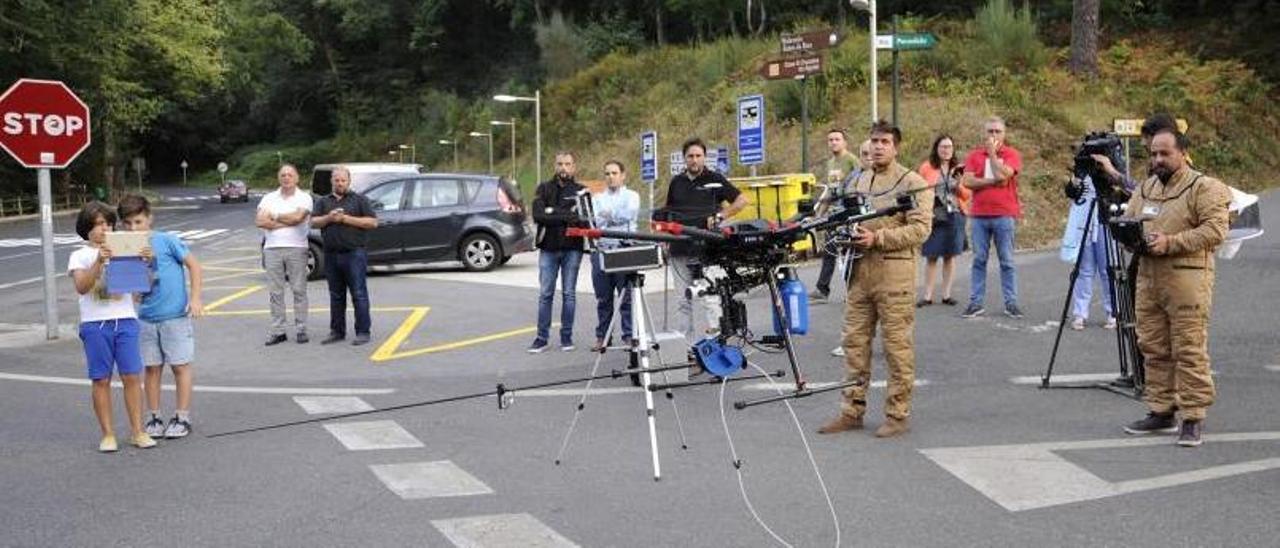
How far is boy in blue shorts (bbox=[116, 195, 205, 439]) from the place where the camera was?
22.9ft

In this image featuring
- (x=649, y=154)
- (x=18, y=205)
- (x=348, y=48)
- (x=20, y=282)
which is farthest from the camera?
(x=348, y=48)

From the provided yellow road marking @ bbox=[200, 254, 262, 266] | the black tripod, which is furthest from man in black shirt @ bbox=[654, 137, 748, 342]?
yellow road marking @ bbox=[200, 254, 262, 266]

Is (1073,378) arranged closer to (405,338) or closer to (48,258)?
(405,338)

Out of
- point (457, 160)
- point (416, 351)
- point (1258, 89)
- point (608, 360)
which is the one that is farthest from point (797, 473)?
point (457, 160)

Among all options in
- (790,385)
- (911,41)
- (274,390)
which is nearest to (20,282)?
(274,390)

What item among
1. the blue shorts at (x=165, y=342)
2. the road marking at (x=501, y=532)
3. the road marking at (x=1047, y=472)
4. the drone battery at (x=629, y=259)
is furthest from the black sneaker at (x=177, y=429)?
the road marking at (x=1047, y=472)

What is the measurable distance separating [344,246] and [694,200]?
3.81 meters

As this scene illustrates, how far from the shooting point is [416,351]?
1041 centimetres

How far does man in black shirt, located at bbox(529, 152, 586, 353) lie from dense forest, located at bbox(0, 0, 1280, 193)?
66.9ft

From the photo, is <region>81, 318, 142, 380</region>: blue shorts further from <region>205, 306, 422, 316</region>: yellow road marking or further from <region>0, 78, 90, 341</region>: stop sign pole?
<region>205, 306, 422, 316</region>: yellow road marking

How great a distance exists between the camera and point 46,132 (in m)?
11.8

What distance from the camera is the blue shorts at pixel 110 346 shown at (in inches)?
261

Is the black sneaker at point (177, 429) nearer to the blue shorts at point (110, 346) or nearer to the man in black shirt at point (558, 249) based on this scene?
the blue shorts at point (110, 346)

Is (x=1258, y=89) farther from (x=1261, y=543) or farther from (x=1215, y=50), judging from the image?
(x=1261, y=543)
